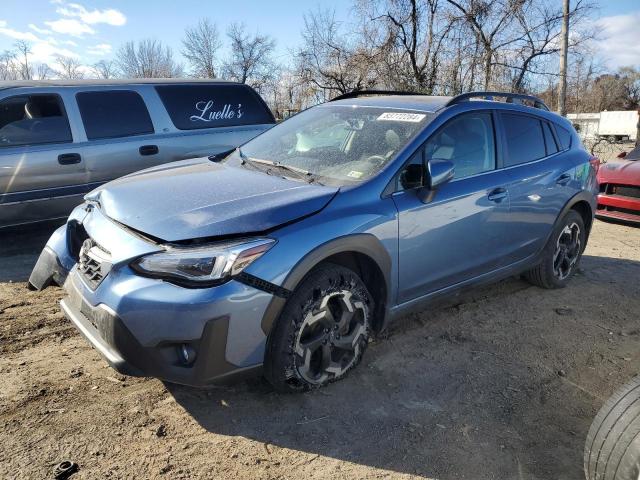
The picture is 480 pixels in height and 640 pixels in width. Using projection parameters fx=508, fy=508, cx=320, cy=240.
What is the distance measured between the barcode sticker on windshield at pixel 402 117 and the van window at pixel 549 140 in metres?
1.62

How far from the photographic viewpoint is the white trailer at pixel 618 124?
3244cm

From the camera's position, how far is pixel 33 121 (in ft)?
17.4

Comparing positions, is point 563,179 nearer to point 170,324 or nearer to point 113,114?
point 170,324

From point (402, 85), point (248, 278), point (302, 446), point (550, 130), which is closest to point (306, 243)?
point (248, 278)

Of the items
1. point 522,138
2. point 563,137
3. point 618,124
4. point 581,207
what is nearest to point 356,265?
point 522,138

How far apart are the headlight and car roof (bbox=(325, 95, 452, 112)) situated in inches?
73.4

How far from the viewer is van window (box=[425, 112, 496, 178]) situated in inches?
136

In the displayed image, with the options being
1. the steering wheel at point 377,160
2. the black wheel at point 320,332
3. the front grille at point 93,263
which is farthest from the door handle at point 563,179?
the front grille at point 93,263

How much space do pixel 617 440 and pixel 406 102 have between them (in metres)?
2.58

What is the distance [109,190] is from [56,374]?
1.16m

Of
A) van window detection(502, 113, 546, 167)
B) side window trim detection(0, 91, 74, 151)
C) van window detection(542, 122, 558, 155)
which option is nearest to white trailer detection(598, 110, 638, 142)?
van window detection(542, 122, 558, 155)

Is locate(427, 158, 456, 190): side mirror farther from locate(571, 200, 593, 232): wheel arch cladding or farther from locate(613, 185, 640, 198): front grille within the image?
locate(613, 185, 640, 198): front grille

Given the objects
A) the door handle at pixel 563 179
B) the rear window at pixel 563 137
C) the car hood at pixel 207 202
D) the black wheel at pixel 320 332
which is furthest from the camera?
the rear window at pixel 563 137

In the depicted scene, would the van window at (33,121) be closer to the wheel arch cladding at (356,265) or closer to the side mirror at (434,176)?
the wheel arch cladding at (356,265)
